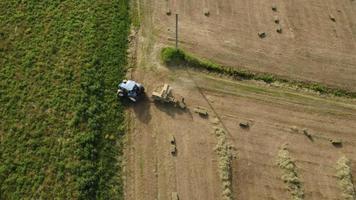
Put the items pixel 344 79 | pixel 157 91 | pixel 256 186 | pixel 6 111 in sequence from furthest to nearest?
pixel 344 79, pixel 157 91, pixel 6 111, pixel 256 186

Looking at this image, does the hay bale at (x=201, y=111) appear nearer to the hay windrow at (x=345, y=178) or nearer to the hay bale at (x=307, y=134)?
the hay bale at (x=307, y=134)

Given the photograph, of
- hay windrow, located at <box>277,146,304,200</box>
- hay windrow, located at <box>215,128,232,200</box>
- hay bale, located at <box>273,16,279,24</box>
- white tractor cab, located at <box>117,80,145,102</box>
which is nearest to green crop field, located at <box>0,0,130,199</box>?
white tractor cab, located at <box>117,80,145,102</box>

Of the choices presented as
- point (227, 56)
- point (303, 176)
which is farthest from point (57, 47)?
point (303, 176)

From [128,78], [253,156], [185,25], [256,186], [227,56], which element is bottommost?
[256,186]

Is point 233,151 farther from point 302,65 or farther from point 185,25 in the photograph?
point 185,25

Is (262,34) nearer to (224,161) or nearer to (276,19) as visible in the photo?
(276,19)

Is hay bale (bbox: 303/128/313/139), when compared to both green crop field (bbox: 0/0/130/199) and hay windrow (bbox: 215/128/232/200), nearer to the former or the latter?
hay windrow (bbox: 215/128/232/200)
